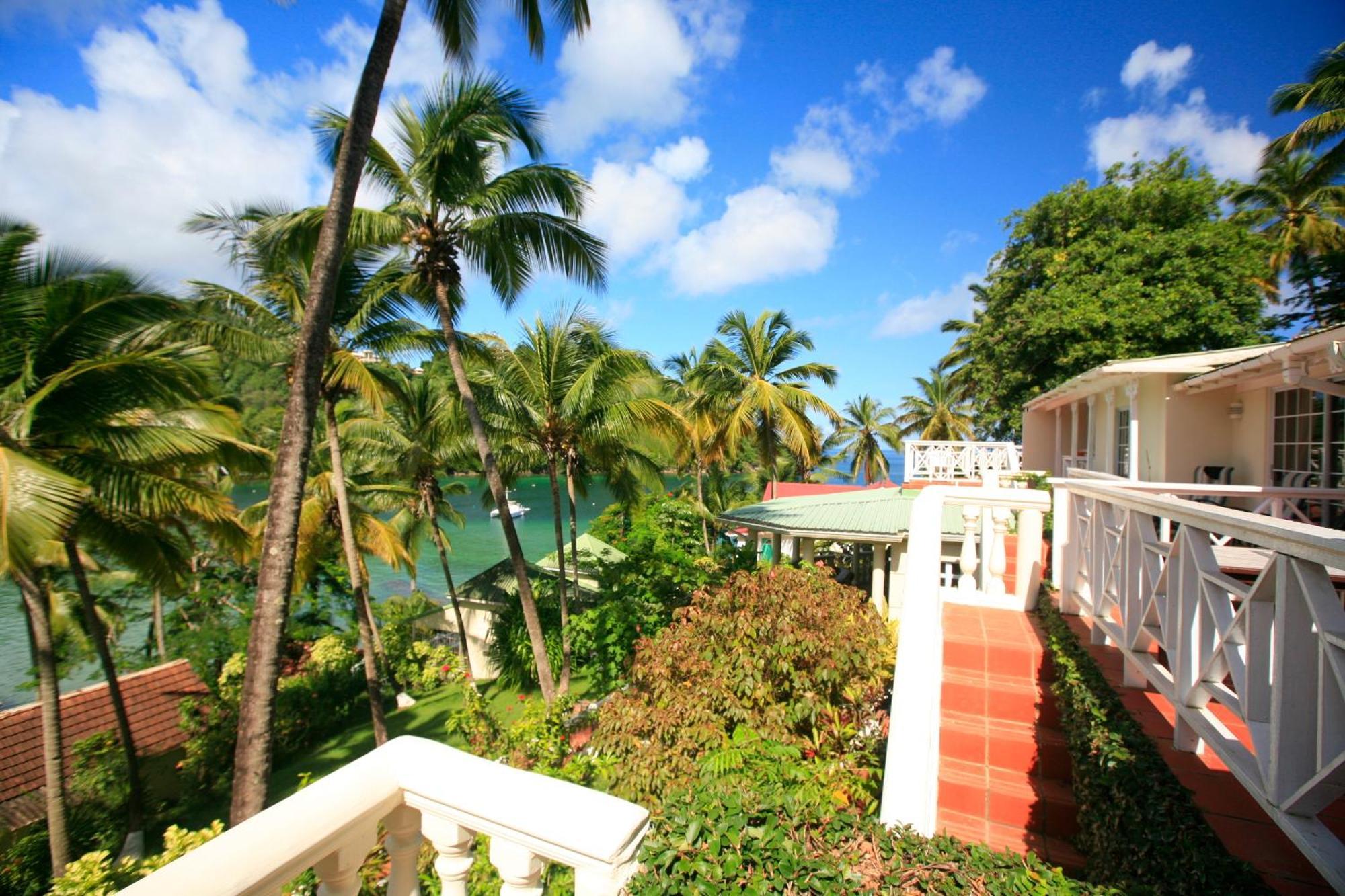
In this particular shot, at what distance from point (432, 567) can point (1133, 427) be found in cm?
3790

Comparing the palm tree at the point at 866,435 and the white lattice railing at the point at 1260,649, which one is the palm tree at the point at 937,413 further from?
the white lattice railing at the point at 1260,649

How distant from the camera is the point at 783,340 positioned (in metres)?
19.1

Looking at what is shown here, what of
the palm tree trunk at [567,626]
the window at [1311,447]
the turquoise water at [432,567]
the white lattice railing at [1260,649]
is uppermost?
the window at [1311,447]

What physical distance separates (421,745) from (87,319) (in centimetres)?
806

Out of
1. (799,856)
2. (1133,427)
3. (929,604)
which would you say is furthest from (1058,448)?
(799,856)

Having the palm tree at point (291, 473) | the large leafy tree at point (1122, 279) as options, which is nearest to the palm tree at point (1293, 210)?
the large leafy tree at point (1122, 279)

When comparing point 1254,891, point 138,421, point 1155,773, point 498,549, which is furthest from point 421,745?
point 498,549

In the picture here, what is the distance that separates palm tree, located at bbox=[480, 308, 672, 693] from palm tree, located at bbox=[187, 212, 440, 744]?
1.95m

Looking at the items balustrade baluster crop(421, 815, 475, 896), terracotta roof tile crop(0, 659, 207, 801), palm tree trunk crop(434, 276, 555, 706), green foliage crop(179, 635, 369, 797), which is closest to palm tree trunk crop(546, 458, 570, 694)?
palm tree trunk crop(434, 276, 555, 706)

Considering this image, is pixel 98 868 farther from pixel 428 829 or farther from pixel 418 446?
pixel 418 446

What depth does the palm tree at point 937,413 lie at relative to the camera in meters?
32.6

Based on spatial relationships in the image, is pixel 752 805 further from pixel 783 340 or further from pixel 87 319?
pixel 783 340

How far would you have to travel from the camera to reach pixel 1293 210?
16.1 meters

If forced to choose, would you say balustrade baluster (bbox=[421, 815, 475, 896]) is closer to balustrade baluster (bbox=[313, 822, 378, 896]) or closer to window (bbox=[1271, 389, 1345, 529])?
balustrade baluster (bbox=[313, 822, 378, 896])
